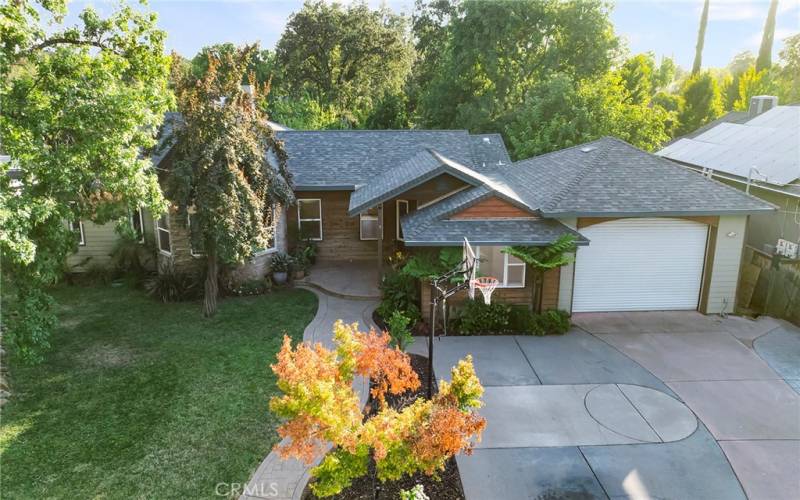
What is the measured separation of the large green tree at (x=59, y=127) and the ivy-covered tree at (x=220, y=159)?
5.19ft

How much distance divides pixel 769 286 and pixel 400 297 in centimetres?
978

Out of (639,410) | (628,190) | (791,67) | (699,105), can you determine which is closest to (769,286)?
(628,190)

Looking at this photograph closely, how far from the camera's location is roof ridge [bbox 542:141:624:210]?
13.1m

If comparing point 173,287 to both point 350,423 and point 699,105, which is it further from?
point 699,105

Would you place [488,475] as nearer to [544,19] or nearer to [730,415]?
[730,415]

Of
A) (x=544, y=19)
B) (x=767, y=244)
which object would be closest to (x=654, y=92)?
(x=544, y=19)

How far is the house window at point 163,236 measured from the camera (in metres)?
15.3

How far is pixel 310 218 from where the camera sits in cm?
1808

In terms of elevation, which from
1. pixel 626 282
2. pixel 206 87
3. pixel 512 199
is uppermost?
pixel 206 87

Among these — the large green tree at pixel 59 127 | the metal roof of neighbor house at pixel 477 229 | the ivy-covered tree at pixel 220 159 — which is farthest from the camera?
the metal roof of neighbor house at pixel 477 229

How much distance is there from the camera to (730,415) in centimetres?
909

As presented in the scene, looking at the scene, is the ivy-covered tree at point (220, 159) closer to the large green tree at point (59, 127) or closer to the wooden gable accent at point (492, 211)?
the large green tree at point (59, 127)

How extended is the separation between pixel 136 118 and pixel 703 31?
175ft

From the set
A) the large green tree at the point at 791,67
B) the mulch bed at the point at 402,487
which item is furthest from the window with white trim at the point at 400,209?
the large green tree at the point at 791,67
